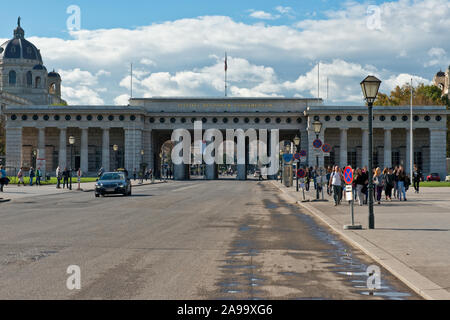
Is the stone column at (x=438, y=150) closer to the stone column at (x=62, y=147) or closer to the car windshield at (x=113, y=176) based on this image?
the stone column at (x=62, y=147)

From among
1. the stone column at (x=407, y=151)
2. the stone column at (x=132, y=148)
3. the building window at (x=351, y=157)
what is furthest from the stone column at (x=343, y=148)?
the stone column at (x=132, y=148)

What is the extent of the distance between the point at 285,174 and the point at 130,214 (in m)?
36.2

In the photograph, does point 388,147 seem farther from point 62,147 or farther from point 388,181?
point 388,181

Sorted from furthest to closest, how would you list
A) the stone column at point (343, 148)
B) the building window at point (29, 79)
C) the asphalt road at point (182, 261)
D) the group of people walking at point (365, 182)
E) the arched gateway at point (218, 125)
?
1. the building window at point (29, 79)
2. the stone column at point (343, 148)
3. the arched gateway at point (218, 125)
4. the group of people walking at point (365, 182)
5. the asphalt road at point (182, 261)

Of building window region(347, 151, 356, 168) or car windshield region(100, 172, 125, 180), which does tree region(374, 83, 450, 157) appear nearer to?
building window region(347, 151, 356, 168)

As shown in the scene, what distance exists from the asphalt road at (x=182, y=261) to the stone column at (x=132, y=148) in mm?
74424

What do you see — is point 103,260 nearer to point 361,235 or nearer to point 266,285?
point 266,285

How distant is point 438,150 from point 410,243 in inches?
3291

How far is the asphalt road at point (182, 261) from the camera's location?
25.8 ft

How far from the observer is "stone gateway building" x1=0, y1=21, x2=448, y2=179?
302 ft

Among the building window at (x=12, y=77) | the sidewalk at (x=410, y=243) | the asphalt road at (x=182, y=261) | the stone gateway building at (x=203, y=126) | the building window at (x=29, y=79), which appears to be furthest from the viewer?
the building window at (x=29, y=79)

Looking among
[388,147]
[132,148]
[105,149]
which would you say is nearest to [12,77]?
[105,149]

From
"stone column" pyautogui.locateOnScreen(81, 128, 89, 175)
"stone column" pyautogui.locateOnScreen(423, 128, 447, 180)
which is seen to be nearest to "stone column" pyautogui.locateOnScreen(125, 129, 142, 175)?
"stone column" pyautogui.locateOnScreen(81, 128, 89, 175)
